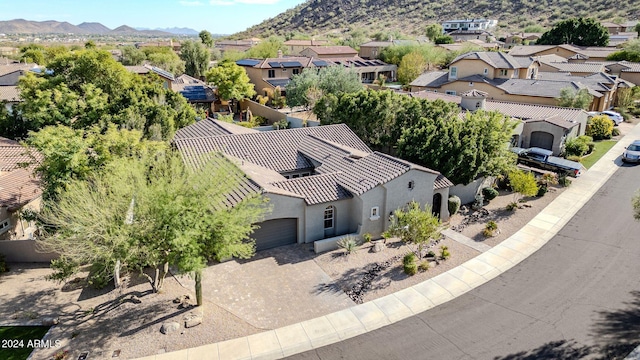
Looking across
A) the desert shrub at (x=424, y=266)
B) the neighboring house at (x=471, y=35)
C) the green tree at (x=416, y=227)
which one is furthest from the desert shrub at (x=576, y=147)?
the neighboring house at (x=471, y=35)

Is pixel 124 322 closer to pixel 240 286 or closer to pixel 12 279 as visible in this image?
pixel 240 286

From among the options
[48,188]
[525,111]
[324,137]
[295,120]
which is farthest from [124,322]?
[525,111]

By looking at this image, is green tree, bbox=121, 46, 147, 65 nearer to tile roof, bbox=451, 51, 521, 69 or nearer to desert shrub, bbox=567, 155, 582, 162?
tile roof, bbox=451, 51, 521, 69

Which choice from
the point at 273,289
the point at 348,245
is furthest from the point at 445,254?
the point at 273,289

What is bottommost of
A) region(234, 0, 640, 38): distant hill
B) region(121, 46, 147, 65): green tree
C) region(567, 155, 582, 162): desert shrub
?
region(567, 155, 582, 162): desert shrub

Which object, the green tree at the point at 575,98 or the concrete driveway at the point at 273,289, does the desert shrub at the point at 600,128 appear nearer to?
the green tree at the point at 575,98

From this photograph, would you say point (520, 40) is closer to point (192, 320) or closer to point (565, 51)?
point (565, 51)

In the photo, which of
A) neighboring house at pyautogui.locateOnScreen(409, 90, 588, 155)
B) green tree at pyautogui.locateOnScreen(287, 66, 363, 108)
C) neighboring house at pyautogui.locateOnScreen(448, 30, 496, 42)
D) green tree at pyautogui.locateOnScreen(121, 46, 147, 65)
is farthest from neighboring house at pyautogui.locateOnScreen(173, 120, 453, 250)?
neighboring house at pyautogui.locateOnScreen(448, 30, 496, 42)

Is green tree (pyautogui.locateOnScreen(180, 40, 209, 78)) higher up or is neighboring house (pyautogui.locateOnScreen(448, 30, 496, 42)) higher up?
neighboring house (pyautogui.locateOnScreen(448, 30, 496, 42))
